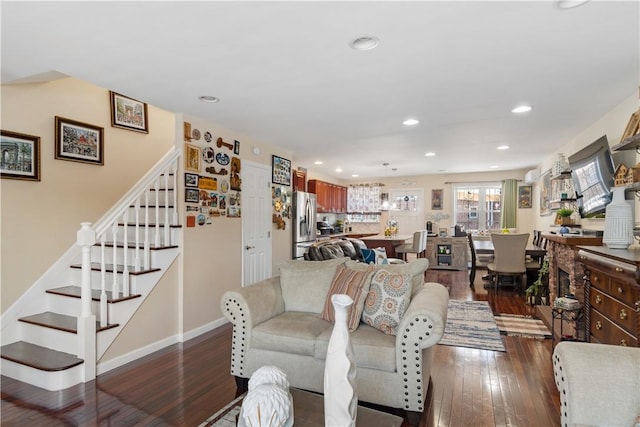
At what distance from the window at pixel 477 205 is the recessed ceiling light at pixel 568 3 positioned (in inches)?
297

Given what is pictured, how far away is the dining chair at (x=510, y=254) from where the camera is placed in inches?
220

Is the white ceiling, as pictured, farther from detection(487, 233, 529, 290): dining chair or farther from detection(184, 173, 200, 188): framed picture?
detection(487, 233, 529, 290): dining chair

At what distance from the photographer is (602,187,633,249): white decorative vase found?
253 centimetres

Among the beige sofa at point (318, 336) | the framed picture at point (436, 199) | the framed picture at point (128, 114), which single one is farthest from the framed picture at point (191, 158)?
the framed picture at point (436, 199)

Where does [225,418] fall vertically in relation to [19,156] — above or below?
below

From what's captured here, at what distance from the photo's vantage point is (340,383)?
1.32 metres

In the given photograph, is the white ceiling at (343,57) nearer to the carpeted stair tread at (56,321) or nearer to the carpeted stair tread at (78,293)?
the carpeted stair tread at (78,293)

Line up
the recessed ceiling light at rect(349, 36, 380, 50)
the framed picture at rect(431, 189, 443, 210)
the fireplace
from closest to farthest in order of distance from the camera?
1. the recessed ceiling light at rect(349, 36, 380, 50)
2. the fireplace
3. the framed picture at rect(431, 189, 443, 210)

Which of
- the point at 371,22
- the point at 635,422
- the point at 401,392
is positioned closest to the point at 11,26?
the point at 371,22

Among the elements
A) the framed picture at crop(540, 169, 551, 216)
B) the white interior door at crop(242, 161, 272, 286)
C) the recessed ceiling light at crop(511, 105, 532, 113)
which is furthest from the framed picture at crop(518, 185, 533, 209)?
the white interior door at crop(242, 161, 272, 286)

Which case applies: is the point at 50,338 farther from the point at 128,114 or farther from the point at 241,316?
the point at 128,114

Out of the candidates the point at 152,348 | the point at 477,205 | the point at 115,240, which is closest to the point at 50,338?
the point at 152,348

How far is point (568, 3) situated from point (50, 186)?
4.29 metres

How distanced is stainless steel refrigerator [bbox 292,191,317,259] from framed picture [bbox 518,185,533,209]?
506 cm
